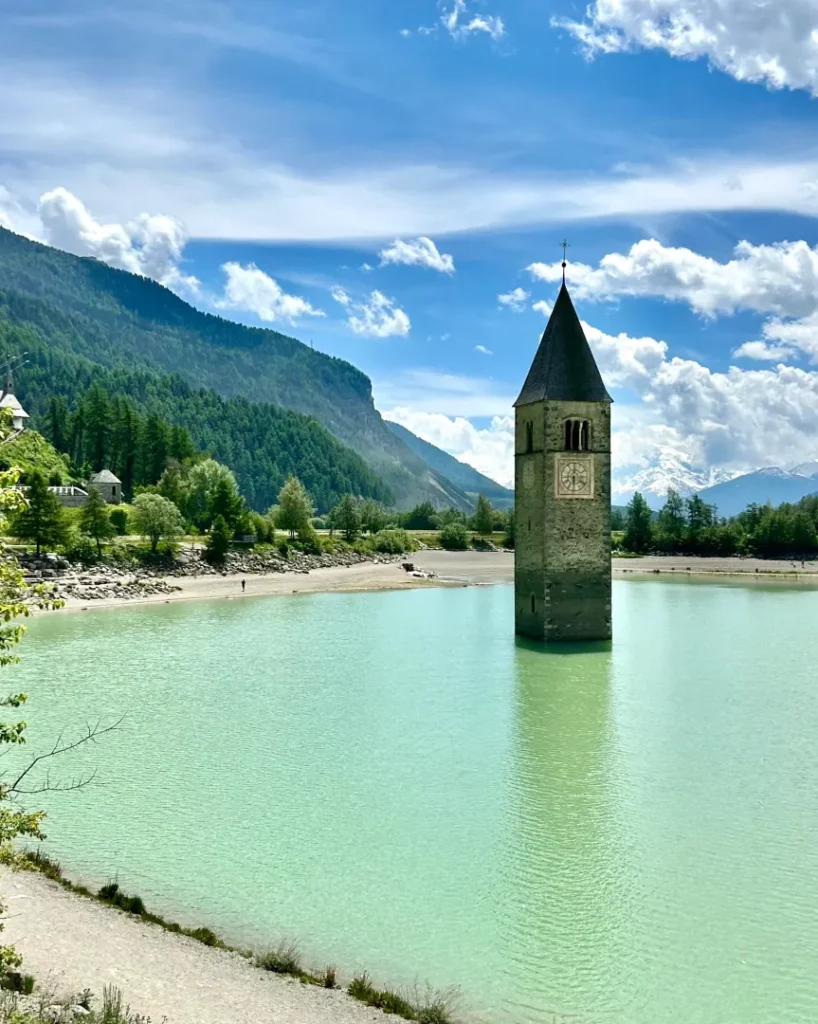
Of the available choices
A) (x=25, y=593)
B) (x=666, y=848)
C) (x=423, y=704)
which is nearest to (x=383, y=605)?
(x=423, y=704)

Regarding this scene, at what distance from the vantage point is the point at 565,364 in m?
38.5

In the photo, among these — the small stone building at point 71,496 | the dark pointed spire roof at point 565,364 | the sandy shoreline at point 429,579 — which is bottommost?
the sandy shoreline at point 429,579

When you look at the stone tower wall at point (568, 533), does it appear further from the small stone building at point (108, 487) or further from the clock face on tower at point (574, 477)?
the small stone building at point (108, 487)

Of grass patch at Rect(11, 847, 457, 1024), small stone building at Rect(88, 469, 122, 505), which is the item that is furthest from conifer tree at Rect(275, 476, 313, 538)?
grass patch at Rect(11, 847, 457, 1024)

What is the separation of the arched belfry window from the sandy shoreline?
3117 centimetres

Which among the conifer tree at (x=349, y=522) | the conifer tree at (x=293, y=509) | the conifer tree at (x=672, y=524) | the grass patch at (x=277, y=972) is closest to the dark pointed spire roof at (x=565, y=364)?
the grass patch at (x=277, y=972)

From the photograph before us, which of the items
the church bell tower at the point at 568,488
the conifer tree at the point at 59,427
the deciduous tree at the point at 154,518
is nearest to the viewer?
the church bell tower at the point at 568,488

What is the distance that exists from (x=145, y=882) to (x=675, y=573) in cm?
9150

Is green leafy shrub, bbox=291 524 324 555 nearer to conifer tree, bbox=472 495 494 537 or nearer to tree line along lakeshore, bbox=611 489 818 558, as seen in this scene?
conifer tree, bbox=472 495 494 537

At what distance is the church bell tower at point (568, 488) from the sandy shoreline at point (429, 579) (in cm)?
2930

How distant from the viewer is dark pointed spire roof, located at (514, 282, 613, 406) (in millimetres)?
38094

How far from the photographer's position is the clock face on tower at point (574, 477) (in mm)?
37938

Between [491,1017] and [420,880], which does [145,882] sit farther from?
[491,1017]

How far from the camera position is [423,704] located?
27.7 m
